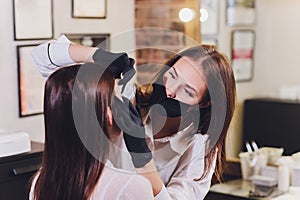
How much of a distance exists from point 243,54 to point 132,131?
223 cm

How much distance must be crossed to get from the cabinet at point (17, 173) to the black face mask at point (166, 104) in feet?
3.02

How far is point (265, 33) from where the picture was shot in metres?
3.52

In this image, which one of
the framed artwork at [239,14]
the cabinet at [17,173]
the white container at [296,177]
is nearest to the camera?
the cabinet at [17,173]

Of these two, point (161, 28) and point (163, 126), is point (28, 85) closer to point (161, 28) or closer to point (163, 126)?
point (163, 126)

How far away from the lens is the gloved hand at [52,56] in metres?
1.75

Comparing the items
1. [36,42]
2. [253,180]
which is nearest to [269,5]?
[253,180]

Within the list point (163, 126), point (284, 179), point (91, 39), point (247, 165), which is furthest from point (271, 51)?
point (163, 126)

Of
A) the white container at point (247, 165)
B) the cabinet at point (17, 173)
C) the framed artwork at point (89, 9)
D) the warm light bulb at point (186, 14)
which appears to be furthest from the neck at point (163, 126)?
the warm light bulb at point (186, 14)

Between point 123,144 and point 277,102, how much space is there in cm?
204

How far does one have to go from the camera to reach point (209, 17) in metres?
3.62

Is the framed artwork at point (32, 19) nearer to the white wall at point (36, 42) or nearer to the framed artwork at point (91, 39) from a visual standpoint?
the white wall at point (36, 42)

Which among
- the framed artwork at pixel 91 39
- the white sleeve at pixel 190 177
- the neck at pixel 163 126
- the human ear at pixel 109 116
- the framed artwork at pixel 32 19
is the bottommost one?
the white sleeve at pixel 190 177

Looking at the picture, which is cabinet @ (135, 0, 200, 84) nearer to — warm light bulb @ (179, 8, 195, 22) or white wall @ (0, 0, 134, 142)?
warm light bulb @ (179, 8, 195, 22)

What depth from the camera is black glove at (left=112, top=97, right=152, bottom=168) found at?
157 cm
